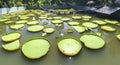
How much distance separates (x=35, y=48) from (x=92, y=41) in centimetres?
370

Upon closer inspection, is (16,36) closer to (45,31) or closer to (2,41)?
(2,41)

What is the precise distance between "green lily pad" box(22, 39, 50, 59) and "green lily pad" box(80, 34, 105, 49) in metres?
2.44

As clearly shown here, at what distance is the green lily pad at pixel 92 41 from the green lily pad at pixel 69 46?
597mm

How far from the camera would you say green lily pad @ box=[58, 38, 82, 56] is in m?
8.66

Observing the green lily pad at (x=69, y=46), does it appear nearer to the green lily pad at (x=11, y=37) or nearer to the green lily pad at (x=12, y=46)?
the green lily pad at (x=12, y=46)

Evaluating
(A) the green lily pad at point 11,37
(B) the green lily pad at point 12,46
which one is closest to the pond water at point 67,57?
(B) the green lily pad at point 12,46

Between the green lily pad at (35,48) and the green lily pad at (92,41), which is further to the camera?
the green lily pad at (92,41)

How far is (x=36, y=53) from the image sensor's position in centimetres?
845

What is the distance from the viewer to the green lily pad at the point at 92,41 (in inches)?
375

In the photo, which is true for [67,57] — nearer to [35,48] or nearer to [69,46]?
[69,46]

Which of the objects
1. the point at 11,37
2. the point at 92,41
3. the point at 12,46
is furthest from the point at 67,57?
the point at 11,37

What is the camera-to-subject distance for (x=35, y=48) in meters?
8.85

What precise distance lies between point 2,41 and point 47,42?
304cm

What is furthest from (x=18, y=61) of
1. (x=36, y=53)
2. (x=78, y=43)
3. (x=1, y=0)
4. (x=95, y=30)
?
(x=1, y=0)
